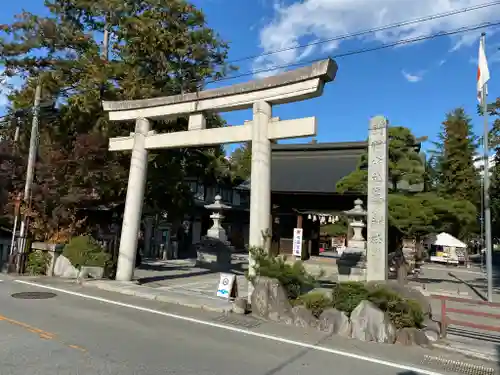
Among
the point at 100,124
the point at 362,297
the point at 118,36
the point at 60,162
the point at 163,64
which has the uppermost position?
the point at 118,36

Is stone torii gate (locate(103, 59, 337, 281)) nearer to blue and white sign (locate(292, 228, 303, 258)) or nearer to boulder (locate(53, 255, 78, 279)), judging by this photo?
boulder (locate(53, 255, 78, 279))

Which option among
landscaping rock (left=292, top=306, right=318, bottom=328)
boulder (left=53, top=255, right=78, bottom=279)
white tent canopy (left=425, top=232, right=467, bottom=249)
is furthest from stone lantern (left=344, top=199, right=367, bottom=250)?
white tent canopy (left=425, top=232, right=467, bottom=249)

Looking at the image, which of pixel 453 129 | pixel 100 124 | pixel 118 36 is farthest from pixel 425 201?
pixel 453 129

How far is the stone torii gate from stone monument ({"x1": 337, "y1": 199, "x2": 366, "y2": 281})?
25.6 feet

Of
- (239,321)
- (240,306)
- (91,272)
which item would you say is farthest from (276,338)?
(91,272)

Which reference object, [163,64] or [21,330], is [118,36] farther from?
[21,330]

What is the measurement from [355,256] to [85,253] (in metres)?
10.8

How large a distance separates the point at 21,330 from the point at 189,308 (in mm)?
3828

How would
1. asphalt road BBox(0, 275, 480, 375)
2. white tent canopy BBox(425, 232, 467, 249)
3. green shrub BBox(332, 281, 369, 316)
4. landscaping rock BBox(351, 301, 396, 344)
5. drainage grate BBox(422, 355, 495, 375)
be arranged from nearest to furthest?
1. asphalt road BBox(0, 275, 480, 375)
2. drainage grate BBox(422, 355, 495, 375)
3. landscaping rock BBox(351, 301, 396, 344)
4. green shrub BBox(332, 281, 369, 316)
5. white tent canopy BBox(425, 232, 467, 249)

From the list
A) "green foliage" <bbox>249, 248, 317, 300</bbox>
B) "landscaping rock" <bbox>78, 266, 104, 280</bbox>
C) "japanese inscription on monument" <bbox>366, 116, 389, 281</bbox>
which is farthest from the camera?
"landscaping rock" <bbox>78, 266, 104, 280</bbox>

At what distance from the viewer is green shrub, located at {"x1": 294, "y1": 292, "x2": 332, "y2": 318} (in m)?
8.42

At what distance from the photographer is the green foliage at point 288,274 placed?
906cm

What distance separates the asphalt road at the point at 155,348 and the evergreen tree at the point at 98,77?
7.37 metres

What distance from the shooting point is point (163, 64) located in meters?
18.0
